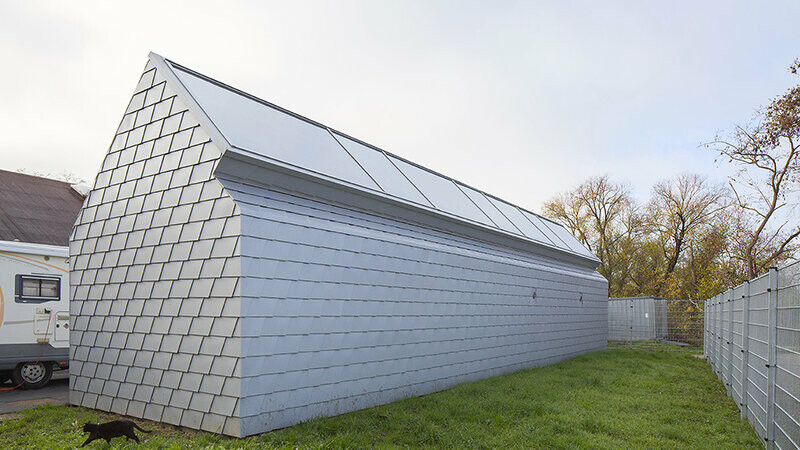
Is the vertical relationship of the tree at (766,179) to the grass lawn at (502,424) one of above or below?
above

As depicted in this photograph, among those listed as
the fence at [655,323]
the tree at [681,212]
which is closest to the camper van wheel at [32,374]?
the fence at [655,323]

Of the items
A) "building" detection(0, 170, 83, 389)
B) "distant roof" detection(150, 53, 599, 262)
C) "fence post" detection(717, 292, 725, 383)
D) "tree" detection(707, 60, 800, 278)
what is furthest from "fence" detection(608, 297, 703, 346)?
"building" detection(0, 170, 83, 389)

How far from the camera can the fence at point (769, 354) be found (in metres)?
3.68

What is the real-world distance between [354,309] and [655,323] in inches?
644

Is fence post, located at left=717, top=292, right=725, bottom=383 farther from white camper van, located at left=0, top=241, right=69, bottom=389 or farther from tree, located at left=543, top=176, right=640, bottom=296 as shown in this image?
tree, located at left=543, top=176, right=640, bottom=296

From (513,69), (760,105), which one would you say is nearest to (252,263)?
(513,69)

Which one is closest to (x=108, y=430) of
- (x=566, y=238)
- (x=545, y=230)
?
(x=545, y=230)

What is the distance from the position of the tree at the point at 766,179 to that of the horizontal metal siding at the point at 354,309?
571 inches

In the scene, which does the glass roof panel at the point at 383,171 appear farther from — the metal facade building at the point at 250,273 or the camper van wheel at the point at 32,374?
the camper van wheel at the point at 32,374

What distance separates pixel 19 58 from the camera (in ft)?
32.3

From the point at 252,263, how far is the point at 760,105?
19695mm

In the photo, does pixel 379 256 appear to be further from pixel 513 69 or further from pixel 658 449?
pixel 513 69

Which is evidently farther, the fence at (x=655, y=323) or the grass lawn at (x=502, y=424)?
the fence at (x=655, y=323)

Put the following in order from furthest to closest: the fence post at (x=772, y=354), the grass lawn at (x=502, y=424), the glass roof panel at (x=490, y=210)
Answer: the glass roof panel at (x=490, y=210) → the grass lawn at (x=502, y=424) → the fence post at (x=772, y=354)
